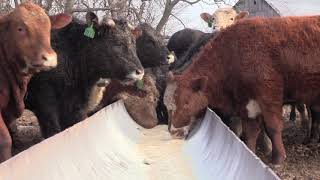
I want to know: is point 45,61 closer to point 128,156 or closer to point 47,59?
point 47,59

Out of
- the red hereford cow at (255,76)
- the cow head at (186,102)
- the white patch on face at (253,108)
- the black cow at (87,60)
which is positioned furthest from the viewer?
the black cow at (87,60)

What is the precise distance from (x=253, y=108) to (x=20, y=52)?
2770mm

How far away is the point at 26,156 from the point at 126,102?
5.81 m

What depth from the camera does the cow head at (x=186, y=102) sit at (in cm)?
724

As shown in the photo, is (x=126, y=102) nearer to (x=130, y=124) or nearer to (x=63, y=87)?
(x=130, y=124)

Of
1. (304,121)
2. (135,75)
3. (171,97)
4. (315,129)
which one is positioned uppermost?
(135,75)

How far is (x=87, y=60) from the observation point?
8070 millimetres

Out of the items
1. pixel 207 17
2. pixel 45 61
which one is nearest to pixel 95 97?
pixel 45 61

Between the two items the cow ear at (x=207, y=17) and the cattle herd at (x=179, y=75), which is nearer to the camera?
the cattle herd at (x=179, y=75)

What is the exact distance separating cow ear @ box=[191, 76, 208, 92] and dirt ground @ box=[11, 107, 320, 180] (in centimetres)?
115

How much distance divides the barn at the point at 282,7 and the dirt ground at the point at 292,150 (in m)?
12.2

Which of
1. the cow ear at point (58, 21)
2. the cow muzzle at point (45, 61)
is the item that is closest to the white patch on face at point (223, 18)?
the cow ear at point (58, 21)

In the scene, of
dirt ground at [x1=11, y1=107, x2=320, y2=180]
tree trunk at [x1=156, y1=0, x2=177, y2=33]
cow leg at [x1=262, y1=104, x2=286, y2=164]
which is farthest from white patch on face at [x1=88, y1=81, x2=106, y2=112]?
tree trunk at [x1=156, y1=0, x2=177, y2=33]

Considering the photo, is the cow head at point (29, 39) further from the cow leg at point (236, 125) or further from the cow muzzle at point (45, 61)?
the cow leg at point (236, 125)
